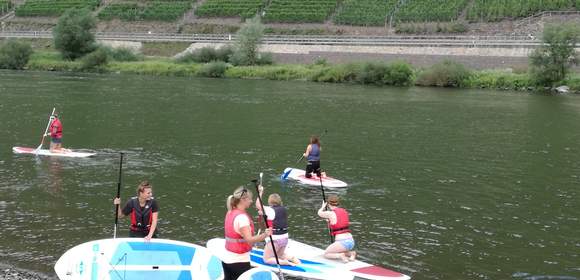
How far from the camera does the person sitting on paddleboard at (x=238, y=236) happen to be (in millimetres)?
10984

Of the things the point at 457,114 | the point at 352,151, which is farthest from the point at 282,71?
the point at 352,151

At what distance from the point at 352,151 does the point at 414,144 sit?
395cm

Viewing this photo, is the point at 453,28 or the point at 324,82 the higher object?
the point at 453,28

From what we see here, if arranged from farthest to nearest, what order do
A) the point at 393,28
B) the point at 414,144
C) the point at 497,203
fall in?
the point at 393,28 < the point at 414,144 < the point at 497,203

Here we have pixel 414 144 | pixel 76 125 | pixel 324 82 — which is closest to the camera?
pixel 414 144

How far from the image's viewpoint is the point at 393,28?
9950 cm

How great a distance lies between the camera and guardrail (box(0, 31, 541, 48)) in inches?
3049

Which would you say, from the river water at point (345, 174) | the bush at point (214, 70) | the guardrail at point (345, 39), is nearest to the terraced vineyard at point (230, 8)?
the guardrail at point (345, 39)

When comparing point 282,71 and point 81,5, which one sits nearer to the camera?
point 282,71

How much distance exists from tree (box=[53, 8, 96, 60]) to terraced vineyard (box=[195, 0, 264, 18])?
27.3 meters

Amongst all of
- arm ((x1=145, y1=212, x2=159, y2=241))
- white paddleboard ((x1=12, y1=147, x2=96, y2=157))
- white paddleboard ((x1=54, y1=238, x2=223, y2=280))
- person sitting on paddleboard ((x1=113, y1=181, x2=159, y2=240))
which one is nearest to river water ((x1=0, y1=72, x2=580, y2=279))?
white paddleboard ((x1=12, y1=147, x2=96, y2=157))

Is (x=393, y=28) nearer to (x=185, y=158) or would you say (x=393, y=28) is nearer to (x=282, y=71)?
(x=282, y=71)

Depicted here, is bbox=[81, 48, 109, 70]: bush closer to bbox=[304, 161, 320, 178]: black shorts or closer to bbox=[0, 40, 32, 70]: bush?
bbox=[0, 40, 32, 70]: bush

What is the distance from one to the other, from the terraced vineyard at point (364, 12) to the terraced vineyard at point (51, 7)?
174 feet
